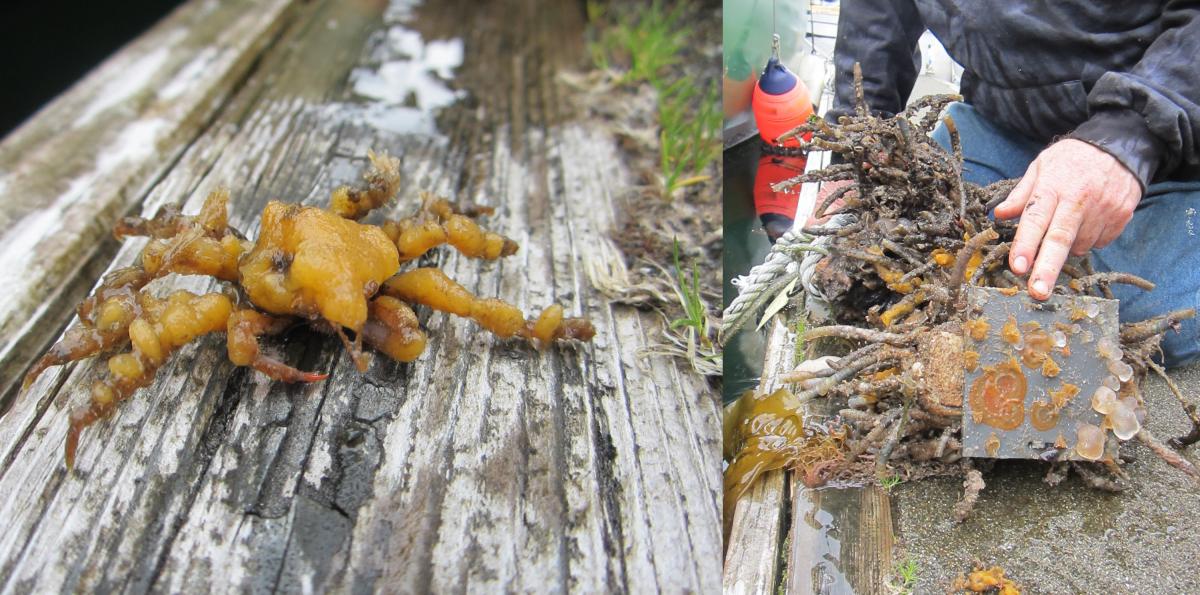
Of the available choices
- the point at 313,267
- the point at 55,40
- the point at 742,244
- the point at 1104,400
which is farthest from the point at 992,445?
the point at 55,40

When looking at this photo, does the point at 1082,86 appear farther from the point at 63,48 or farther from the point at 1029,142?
the point at 63,48

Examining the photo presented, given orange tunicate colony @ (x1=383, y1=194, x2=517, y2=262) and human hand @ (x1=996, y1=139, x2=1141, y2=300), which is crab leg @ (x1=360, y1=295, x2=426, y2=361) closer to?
orange tunicate colony @ (x1=383, y1=194, x2=517, y2=262)

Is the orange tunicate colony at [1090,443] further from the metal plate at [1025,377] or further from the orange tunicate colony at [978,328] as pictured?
the orange tunicate colony at [978,328]

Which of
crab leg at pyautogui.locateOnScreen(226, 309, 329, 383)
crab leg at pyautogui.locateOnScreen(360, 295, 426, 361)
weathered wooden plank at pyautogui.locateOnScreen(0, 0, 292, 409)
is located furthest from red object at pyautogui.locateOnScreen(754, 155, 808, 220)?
weathered wooden plank at pyautogui.locateOnScreen(0, 0, 292, 409)

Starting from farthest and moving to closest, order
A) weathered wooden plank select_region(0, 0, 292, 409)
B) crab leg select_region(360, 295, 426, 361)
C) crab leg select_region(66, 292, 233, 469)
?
weathered wooden plank select_region(0, 0, 292, 409) → crab leg select_region(360, 295, 426, 361) → crab leg select_region(66, 292, 233, 469)

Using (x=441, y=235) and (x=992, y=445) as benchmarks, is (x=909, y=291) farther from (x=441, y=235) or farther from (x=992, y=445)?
(x=441, y=235)

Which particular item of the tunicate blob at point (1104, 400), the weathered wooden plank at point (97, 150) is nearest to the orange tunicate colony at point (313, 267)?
the weathered wooden plank at point (97, 150)
